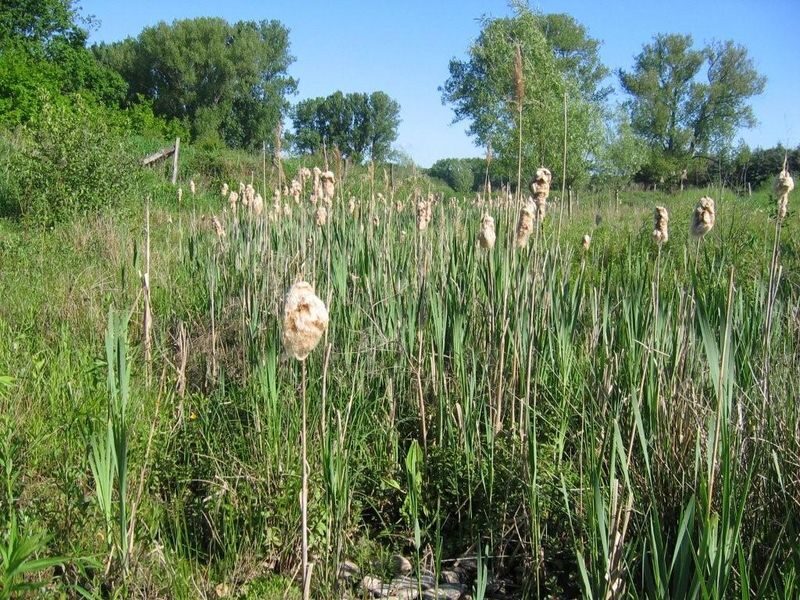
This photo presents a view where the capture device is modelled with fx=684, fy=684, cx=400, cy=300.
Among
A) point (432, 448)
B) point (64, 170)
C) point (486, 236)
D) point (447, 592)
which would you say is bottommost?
point (447, 592)

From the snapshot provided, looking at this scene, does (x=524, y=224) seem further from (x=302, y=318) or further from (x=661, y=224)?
(x=302, y=318)

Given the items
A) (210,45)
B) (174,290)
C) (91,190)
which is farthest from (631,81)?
(174,290)

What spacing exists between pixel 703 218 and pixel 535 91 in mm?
11427

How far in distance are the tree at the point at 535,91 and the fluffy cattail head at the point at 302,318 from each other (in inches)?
43.4

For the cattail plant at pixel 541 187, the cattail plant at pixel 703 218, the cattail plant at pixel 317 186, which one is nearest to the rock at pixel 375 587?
the cattail plant at pixel 541 187

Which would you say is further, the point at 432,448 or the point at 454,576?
the point at 432,448

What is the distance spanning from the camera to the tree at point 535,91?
11461mm

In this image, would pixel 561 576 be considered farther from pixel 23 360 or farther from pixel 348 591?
pixel 23 360

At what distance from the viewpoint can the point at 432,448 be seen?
242cm

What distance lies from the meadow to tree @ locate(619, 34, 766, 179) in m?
50.5

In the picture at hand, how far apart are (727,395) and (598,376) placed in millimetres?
635

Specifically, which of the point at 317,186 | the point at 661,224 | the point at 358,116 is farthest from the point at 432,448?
the point at 358,116

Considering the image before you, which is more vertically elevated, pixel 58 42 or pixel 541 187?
pixel 58 42

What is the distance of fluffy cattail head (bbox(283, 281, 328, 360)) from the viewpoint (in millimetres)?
1197
